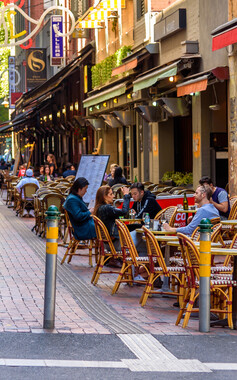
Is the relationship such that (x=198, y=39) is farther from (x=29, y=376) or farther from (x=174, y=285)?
(x=29, y=376)

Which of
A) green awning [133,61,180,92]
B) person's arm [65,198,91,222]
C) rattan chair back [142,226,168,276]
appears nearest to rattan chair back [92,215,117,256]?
person's arm [65,198,91,222]

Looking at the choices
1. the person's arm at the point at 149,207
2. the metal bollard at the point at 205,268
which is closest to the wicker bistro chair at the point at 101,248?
the person's arm at the point at 149,207

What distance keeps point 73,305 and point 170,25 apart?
15.4 meters

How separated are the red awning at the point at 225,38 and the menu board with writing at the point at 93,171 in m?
3.03

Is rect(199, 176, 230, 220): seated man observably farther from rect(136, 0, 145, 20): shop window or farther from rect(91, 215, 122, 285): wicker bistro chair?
rect(136, 0, 145, 20): shop window

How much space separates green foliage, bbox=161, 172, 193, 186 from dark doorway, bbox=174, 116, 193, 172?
655mm

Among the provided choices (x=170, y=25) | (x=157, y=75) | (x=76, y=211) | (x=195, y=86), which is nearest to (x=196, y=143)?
(x=157, y=75)

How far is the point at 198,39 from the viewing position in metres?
22.4

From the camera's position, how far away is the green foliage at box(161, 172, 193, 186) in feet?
80.9

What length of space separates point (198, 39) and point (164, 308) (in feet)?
42.3

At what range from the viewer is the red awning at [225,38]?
55.2 ft

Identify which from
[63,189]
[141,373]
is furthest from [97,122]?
[141,373]

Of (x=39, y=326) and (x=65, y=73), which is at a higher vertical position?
(x=65, y=73)

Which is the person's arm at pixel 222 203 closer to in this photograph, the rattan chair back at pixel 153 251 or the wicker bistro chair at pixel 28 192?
the rattan chair back at pixel 153 251
